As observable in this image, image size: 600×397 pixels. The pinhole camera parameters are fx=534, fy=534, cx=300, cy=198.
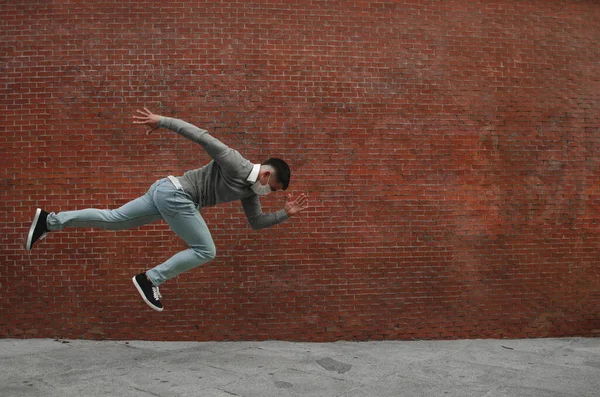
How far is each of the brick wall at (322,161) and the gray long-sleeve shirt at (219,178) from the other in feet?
6.67

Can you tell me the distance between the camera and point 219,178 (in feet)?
15.8

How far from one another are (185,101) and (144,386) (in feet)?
12.1

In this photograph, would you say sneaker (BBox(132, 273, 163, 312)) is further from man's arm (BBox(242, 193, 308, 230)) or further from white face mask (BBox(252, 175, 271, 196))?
white face mask (BBox(252, 175, 271, 196))

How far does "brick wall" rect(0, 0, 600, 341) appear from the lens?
6.98 metres

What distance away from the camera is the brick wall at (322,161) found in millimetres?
6984

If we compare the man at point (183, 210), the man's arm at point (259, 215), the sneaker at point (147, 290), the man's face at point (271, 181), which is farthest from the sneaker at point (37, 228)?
the man's face at point (271, 181)

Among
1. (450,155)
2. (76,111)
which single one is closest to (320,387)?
(450,155)

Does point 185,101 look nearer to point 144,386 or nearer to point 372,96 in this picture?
point 372,96

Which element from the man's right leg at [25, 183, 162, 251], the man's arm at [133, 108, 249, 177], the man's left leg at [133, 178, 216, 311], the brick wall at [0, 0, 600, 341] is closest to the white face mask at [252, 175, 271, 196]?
the man's arm at [133, 108, 249, 177]

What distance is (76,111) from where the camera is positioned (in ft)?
23.1

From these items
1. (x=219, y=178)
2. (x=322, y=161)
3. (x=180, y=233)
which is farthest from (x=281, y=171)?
(x=322, y=161)

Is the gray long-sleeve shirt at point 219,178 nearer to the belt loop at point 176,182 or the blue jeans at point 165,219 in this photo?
the belt loop at point 176,182

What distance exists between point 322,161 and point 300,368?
9.05ft

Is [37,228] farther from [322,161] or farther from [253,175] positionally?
[322,161]
